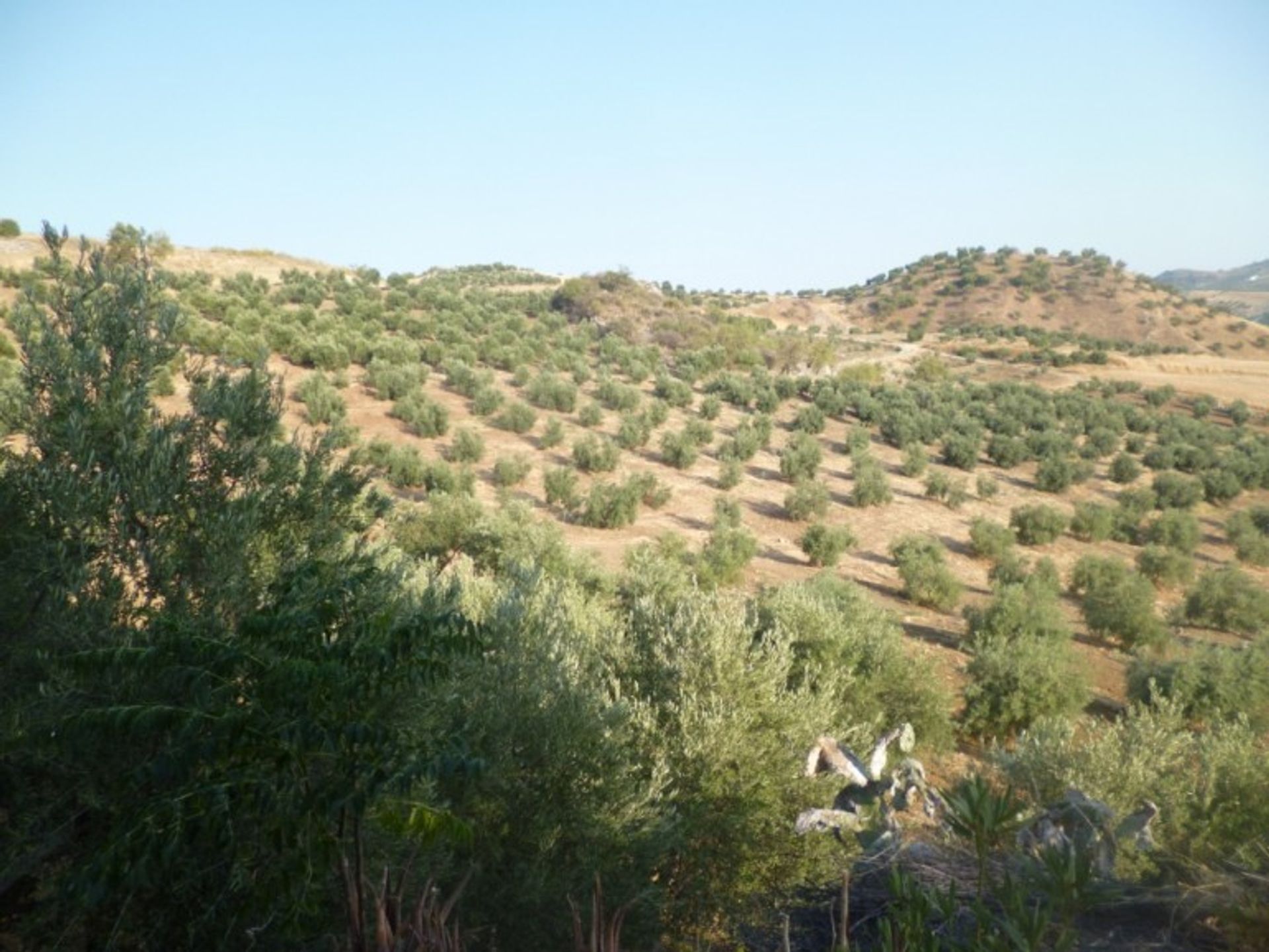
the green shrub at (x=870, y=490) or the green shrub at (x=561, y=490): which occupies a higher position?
the green shrub at (x=561, y=490)

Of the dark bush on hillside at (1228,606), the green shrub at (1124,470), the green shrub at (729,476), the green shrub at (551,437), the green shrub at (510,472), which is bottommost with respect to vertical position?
the dark bush on hillside at (1228,606)

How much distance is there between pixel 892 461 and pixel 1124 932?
3065cm

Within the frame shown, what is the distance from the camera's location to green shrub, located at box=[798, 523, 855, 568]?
22.1 m

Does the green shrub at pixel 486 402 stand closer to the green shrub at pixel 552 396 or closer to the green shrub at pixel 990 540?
the green shrub at pixel 552 396

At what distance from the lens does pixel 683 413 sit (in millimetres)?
37844

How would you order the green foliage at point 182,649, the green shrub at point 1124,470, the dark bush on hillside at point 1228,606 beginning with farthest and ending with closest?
the green shrub at point 1124,470
the dark bush on hillside at point 1228,606
the green foliage at point 182,649

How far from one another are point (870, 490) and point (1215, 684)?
1373 cm

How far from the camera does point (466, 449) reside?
25953mm

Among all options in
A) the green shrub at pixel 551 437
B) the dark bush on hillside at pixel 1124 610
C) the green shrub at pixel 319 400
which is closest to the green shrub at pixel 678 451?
the green shrub at pixel 551 437

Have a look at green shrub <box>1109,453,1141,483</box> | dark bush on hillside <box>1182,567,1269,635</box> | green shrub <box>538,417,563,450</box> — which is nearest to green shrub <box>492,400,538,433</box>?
green shrub <box>538,417,563,450</box>

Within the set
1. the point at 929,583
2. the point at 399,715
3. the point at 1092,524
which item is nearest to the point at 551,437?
the point at 929,583

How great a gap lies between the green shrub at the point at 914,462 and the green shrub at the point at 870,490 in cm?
375

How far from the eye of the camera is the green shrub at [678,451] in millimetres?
29375

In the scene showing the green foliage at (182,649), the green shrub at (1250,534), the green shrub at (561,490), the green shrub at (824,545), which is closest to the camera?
the green foliage at (182,649)
